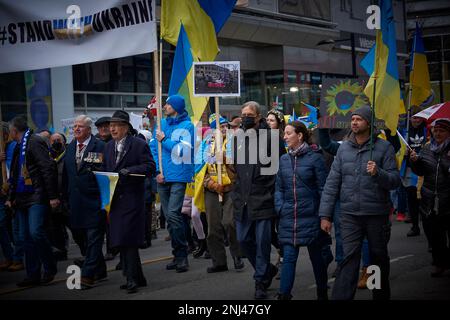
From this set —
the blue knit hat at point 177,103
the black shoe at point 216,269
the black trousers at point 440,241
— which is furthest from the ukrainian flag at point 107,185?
the black trousers at point 440,241

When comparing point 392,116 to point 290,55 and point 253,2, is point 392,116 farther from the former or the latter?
point 290,55

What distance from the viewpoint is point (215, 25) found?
31.6 ft

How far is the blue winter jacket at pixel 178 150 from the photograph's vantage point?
8797 mm

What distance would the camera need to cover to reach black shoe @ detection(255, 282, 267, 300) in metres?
6.99

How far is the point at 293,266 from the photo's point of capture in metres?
6.52

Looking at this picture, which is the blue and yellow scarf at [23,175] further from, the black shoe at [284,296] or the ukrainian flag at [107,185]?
the black shoe at [284,296]

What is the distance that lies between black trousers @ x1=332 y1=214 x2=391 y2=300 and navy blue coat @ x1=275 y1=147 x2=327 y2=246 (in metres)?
0.43

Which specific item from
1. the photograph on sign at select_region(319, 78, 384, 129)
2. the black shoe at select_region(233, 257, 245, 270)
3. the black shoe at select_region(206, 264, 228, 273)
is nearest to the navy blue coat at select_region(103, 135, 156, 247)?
the black shoe at select_region(206, 264, 228, 273)

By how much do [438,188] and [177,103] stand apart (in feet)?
11.3

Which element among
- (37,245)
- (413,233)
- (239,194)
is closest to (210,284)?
(239,194)

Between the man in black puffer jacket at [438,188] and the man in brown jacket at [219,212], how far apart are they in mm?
2352

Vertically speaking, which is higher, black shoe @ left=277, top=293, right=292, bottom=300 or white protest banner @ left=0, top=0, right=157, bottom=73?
white protest banner @ left=0, top=0, right=157, bottom=73

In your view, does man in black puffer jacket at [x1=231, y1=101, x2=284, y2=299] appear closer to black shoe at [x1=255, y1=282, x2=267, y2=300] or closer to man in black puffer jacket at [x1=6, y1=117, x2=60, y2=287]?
black shoe at [x1=255, y1=282, x2=267, y2=300]

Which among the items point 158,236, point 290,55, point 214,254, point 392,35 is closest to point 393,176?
point 392,35
